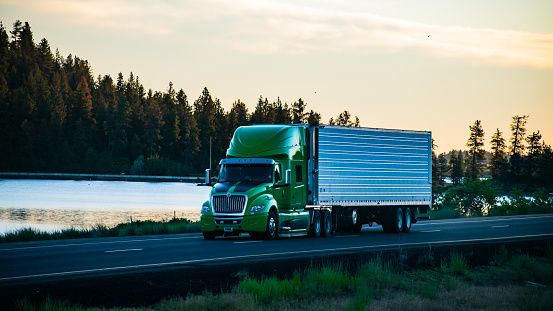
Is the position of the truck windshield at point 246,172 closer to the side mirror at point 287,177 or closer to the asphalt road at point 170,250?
the side mirror at point 287,177

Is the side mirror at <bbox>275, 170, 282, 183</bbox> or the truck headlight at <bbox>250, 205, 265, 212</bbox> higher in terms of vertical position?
the side mirror at <bbox>275, 170, 282, 183</bbox>

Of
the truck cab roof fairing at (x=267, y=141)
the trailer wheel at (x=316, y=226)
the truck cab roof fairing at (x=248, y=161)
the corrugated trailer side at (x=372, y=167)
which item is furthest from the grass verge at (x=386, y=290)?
the corrugated trailer side at (x=372, y=167)

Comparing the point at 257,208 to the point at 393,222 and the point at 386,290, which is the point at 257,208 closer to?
the point at 393,222

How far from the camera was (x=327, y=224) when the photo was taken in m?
33.8

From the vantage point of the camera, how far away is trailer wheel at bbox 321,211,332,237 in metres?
33.7

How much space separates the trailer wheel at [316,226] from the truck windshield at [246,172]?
2981mm

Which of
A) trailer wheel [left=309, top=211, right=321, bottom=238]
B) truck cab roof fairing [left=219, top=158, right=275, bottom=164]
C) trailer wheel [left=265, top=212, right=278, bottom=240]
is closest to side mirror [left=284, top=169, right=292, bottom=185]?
truck cab roof fairing [left=219, top=158, right=275, bottom=164]

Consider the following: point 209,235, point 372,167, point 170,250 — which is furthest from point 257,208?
point 372,167

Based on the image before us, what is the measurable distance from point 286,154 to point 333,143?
263 cm

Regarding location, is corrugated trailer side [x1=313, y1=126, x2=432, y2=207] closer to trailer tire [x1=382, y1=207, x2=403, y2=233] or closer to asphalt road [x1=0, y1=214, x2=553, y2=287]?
trailer tire [x1=382, y1=207, x2=403, y2=233]

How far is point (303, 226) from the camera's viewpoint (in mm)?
32344

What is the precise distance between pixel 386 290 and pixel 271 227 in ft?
42.4

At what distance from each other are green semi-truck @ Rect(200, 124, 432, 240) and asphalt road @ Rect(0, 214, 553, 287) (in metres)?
0.76

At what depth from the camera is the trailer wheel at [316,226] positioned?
33031 millimetres
